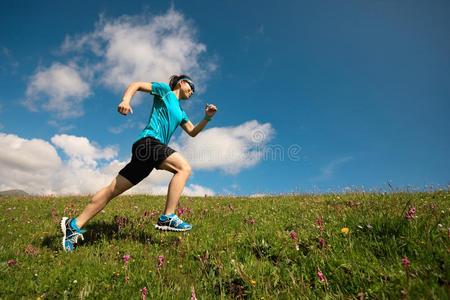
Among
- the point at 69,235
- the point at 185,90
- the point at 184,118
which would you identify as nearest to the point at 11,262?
the point at 69,235

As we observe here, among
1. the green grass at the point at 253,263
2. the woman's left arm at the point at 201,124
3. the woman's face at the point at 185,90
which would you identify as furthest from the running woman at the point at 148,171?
the woman's left arm at the point at 201,124

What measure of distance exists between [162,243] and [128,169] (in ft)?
4.94

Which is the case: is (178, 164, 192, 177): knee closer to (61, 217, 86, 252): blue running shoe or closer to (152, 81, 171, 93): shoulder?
(152, 81, 171, 93): shoulder

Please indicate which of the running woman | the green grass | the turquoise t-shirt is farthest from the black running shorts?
the green grass

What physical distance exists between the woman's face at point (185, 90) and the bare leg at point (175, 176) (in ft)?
5.00

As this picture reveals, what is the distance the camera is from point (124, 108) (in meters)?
5.70

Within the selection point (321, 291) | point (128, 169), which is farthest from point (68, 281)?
point (321, 291)

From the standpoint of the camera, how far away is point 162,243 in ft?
20.4

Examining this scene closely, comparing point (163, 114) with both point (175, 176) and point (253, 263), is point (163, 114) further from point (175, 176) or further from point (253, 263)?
point (253, 263)

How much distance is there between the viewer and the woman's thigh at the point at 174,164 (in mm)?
6262

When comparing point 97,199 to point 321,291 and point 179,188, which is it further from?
point 321,291

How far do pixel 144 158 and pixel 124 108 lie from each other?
3.30 feet

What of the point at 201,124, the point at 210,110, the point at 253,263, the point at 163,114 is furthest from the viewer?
the point at 201,124

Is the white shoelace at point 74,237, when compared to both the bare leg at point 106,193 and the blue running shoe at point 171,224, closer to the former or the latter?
the bare leg at point 106,193
